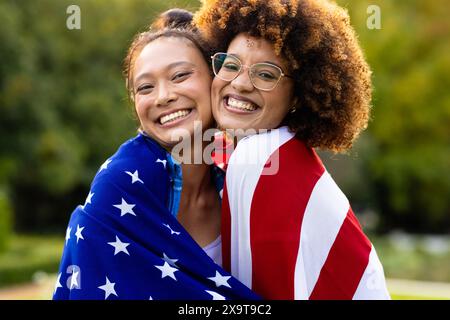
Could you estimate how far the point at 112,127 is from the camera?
60.4 feet

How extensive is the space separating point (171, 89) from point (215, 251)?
747mm

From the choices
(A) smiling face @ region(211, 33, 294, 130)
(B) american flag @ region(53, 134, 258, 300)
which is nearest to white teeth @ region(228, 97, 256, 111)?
(A) smiling face @ region(211, 33, 294, 130)

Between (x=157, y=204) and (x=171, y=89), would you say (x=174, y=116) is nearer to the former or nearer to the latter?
(x=171, y=89)

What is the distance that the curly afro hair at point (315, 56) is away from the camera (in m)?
2.79

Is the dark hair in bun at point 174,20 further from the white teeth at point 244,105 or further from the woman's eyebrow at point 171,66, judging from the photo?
the white teeth at point 244,105

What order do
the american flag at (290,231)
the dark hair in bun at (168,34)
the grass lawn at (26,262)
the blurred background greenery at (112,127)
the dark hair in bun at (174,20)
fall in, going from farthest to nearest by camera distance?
1. the blurred background greenery at (112,127)
2. the grass lawn at (26,262)
3. the dark hair in bun at (174,20)
4. the dark hair in bun at (168,34)
5. the american flag at (290,231)

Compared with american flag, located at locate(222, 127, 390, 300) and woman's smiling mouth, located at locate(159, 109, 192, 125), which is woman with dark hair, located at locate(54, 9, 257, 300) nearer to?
woman's smiling mouth, located at locate(159, 109, 192, 125)

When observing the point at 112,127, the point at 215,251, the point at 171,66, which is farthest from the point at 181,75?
the point at 112,127

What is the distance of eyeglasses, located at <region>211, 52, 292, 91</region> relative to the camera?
111 inches

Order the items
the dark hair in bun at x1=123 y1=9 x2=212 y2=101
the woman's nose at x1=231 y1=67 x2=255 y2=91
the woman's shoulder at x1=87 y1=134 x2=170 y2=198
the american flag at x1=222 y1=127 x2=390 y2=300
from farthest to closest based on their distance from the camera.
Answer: the dark hair in bun at x1=123 y1=9 x2=212 y2=101 < the woman's nose at x1=231 y1=67 x2=255 y2=91 < the woman's shoulder at x1=87 y1=134 x2=170 y2=198 < the american flag at x1=222 y1=127 x2=390 y2=300

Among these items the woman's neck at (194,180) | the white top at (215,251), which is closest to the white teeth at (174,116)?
the woman's neck at (194,180)

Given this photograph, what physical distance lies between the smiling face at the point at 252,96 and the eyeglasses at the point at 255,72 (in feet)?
0.05

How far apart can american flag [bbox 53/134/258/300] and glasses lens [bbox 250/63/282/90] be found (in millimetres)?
637

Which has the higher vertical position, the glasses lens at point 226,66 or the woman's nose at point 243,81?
the glasses lens at point 226,66
